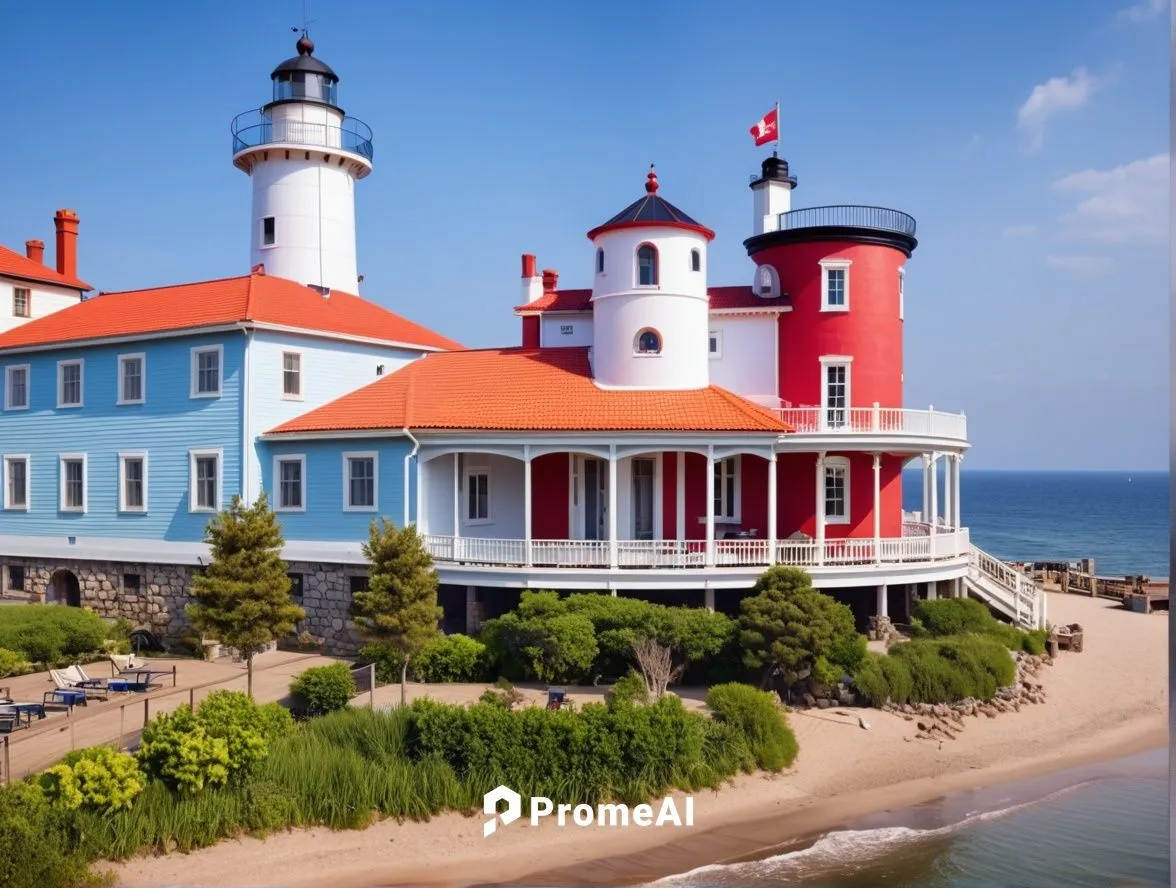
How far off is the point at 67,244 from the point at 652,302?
660 inches

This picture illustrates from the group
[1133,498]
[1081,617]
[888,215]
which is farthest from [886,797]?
[1133,498]

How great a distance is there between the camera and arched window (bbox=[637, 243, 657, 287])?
872 inches

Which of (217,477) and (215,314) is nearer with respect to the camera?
(217,477)

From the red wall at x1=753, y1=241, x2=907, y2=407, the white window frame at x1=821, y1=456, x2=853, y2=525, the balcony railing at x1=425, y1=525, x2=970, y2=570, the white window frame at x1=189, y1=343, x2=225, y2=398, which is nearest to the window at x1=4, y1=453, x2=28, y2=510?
the white window frame at x1=189, y1=343, x2=225, y2=398

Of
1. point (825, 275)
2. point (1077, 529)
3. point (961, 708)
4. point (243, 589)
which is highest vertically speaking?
point (825, 275)

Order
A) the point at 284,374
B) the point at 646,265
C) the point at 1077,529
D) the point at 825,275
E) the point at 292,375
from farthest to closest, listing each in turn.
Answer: the point at 1077,529 → the point at 825,275 → the point at 292,375 → the point at 284,374 → the point at 646,265

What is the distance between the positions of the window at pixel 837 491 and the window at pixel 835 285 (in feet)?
10.6

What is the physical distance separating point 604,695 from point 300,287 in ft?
43.2

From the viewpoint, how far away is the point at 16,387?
2539 cm

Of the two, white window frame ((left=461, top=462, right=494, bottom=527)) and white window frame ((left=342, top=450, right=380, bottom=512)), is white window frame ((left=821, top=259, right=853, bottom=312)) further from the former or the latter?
white window frame ((left=342, top=450, right=380, bottom=512))

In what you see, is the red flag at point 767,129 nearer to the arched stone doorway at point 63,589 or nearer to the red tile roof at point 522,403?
the red tile roof at point 522,403

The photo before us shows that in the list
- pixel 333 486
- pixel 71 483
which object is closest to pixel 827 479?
pixel 333 486

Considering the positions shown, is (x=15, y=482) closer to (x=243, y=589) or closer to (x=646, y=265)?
(x=243, y=589)

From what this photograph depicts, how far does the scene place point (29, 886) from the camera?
1107 centimetres
